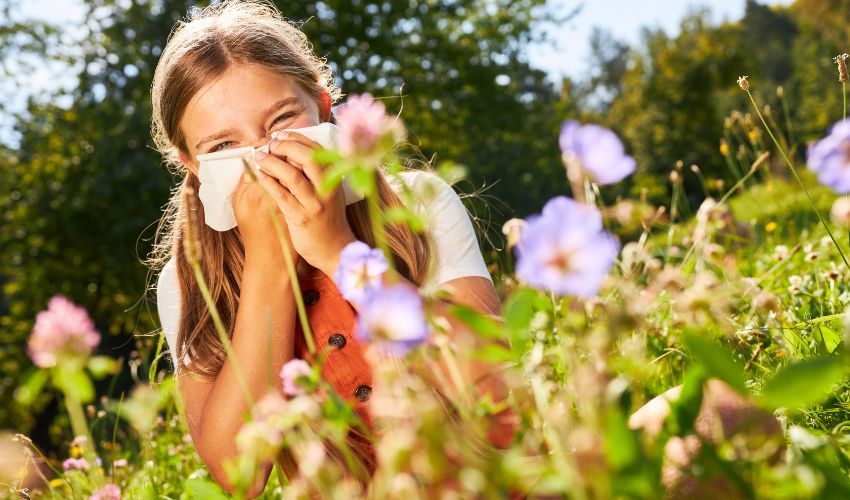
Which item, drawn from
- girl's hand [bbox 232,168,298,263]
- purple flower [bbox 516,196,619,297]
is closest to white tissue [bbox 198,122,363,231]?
girl's hand [bbox 232,168,298,263]

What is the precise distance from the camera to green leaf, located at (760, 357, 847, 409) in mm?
531

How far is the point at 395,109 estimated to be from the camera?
11328mm

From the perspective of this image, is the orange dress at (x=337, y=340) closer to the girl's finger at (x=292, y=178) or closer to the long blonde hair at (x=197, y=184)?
the long blonde hair at (x=197, y=184)

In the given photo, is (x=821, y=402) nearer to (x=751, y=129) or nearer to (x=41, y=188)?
(x=751, y=129)

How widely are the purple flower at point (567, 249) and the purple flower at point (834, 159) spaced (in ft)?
0.61

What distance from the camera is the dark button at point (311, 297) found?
74.3 inches

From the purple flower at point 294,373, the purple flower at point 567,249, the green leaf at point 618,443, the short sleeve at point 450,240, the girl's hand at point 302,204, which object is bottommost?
the short sleeve at point 450,240

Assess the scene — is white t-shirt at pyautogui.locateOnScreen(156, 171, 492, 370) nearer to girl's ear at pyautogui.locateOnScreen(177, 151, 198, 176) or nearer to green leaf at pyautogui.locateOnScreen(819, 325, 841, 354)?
girl's ear at pyautogui.locateOnScreen(177, 151, 198, 176)

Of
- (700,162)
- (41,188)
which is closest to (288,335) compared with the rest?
(41,188)

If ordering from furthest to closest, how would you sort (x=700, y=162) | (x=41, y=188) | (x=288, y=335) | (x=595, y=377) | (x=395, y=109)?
1. (x=700, y=162)
2. (x=395, y=109)
3. (x=41, y=188)
4. (x=288, y=335)
5. (x=595, y=377)

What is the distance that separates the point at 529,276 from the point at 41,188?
→ 10.0 m

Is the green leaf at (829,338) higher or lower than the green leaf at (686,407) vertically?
lower

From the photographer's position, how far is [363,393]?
1775 mm

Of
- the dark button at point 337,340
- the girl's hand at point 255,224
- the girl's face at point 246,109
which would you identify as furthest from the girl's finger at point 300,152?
the dark button at point 337,340
